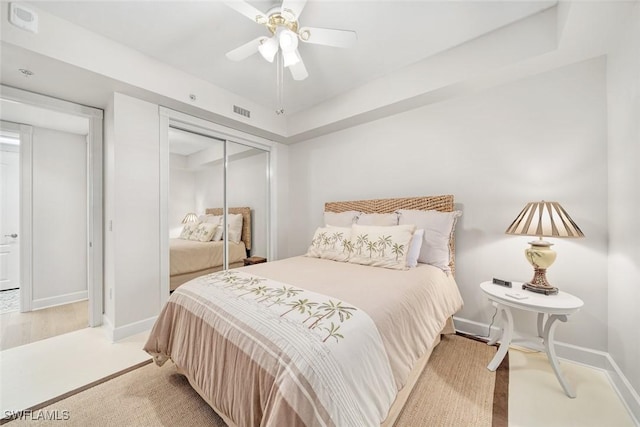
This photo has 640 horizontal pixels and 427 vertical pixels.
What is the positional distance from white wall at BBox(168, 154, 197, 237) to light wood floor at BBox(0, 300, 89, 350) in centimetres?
137

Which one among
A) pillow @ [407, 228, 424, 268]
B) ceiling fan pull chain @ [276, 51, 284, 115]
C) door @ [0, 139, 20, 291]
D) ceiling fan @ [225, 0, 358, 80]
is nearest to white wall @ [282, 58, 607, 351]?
pillow @ [407, 228, 424, 268]

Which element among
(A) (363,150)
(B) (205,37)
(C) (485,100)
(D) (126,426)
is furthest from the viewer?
(A) (363,150)

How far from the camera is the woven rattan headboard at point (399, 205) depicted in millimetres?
2406

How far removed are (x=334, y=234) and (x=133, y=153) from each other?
2.13m

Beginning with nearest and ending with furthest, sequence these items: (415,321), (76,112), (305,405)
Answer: (305,405)
(415,321)
(76,112)

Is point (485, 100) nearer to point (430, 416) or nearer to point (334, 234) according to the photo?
point (334, 234)

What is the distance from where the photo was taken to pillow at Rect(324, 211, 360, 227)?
291cm

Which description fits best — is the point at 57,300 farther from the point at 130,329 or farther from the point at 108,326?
the point at 130,329

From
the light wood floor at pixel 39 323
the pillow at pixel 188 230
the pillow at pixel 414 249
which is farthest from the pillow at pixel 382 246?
the light wood floor at pixel 39 323

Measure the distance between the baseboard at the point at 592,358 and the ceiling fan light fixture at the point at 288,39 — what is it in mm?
2844

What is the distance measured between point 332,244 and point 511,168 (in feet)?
5.81

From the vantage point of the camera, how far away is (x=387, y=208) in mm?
2805

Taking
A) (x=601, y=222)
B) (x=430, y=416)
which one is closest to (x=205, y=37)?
(x=430, y=416)

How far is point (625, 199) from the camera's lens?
→ 61.2 inches
